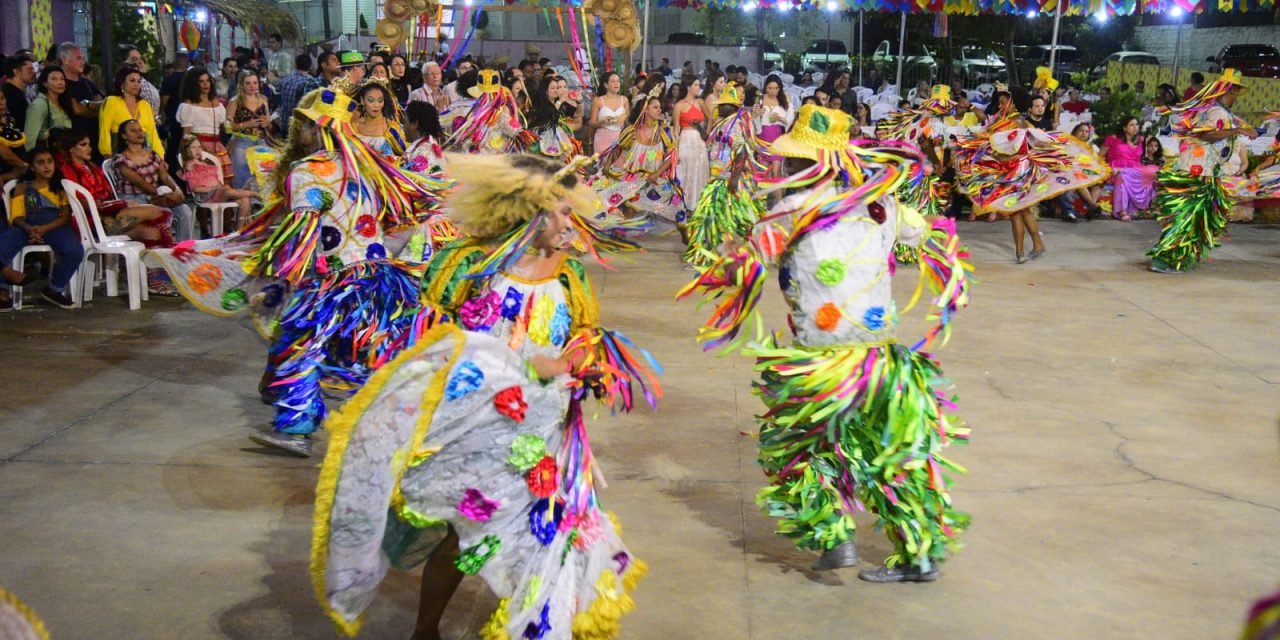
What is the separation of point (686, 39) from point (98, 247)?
24.4 m

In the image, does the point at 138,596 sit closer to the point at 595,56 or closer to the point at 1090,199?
the point at 1090,199

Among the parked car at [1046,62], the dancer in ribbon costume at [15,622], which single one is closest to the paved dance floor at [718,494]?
the dancer in ribbon costume at [15,622]

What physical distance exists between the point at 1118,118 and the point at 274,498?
1570cm

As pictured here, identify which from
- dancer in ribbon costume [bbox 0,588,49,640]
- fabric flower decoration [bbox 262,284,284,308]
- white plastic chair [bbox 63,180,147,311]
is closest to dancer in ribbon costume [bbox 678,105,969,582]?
fabric flower decoration [bbox 262,284,284,308]

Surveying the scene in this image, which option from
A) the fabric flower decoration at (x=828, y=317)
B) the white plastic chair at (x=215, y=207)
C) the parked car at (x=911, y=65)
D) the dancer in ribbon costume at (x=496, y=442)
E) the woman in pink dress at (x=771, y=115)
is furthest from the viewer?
the parked car at (x=911, y=65)

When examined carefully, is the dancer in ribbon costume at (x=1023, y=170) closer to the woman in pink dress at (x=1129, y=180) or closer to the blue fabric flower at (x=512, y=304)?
the woman in pink dress at (x=1129, y=180)

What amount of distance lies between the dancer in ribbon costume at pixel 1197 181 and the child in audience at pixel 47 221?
9.28 m

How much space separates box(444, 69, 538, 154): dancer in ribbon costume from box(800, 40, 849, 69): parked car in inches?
757

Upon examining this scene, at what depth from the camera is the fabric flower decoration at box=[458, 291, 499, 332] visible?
3.89 meters

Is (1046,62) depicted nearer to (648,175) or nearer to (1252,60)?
(1252,60)

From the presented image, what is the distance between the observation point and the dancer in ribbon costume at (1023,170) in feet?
39.9

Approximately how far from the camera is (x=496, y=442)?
359 centimetres

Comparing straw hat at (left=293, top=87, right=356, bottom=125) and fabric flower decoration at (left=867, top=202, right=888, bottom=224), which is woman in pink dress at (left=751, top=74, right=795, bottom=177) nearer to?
straw hat at (left=293, top=87, right=356, bottom=125)

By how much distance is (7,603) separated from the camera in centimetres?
250
